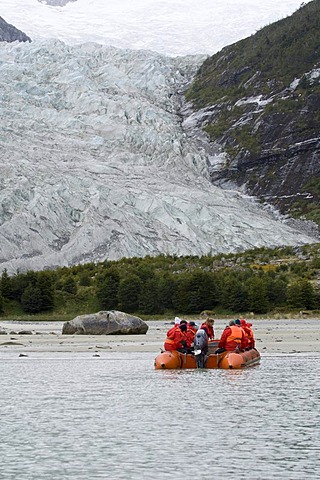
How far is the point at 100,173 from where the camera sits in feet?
404

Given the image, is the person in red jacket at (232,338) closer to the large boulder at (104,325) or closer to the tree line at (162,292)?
the large boulder at (104,325)

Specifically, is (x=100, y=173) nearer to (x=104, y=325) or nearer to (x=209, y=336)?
(x=104, y=325)

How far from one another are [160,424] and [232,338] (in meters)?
11.0

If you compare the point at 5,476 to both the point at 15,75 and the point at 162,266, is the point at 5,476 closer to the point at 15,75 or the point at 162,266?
the point at 162,266

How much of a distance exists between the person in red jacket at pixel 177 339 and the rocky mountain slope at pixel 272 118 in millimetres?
124660

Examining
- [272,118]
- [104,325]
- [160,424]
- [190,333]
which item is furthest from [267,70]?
[160,424]

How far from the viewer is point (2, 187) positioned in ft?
353

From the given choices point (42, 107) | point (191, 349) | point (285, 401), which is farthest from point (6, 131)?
point (285, 401)

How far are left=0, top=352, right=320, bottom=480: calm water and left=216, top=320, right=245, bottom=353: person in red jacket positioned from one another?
118 cm

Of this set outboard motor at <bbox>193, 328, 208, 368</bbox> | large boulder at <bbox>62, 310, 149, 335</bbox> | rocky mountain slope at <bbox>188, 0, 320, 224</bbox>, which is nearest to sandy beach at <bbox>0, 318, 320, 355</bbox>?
large boulder at <bbox>62, 310, 149, 335</bbox>

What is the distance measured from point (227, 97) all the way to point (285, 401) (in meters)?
177

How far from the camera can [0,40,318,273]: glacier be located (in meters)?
108

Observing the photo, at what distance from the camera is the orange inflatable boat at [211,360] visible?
26.4 metres

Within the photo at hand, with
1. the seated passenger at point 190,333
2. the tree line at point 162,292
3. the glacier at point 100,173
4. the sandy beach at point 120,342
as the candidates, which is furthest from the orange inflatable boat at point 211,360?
the glacier at point 100,173
